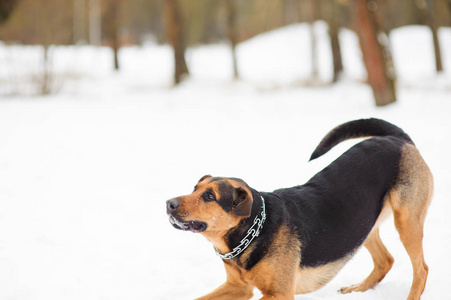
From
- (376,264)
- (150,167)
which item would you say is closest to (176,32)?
(150,167)

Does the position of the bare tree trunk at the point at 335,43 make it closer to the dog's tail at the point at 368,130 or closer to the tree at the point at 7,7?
the dog's tail at the point at 368,130

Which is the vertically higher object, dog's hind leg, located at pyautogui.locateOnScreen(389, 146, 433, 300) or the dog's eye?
the dog's eye

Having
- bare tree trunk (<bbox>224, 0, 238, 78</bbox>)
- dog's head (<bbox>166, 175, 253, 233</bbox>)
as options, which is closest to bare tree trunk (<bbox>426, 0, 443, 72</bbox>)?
bare tree trunk (<bbox>224, 0, 238, 78</bbox>)

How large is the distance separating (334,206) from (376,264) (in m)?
1.12

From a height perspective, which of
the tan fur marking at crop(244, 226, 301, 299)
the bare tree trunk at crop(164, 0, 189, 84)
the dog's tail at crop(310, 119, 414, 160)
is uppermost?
the bare tree trunk at crop(164, 0, 189, 84)

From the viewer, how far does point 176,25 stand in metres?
19.4

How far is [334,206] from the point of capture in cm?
347

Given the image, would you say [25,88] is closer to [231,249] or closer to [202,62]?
[231,249]

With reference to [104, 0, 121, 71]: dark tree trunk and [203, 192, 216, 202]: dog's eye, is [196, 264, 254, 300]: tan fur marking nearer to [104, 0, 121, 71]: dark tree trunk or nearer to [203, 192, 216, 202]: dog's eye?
[203, 192, 216, 202]: dog's eye

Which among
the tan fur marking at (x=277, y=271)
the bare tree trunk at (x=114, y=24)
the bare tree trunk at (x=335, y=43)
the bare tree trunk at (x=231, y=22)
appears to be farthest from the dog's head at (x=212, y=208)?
the bare tree trunk at (x=114, y=24)

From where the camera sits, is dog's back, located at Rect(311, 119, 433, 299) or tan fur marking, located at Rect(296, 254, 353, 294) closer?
tan fur marking, located at Rect(296, 254, 353, 294)

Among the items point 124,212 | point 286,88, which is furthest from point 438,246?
point 286,88

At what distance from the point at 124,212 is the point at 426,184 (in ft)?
12.7

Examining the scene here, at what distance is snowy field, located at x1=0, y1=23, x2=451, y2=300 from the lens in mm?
4297
